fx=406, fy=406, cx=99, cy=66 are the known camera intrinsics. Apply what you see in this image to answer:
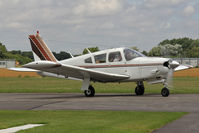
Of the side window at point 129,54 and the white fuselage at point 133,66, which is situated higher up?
the side window at point 129,54

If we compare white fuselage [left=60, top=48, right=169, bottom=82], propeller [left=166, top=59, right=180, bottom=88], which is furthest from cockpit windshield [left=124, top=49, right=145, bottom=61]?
propeller [left=166, top=59, right=180, bottom=88]

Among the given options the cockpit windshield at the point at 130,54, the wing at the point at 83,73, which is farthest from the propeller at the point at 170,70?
the wing at the point at 83,73

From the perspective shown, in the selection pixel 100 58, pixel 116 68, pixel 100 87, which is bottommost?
pixel 100 87

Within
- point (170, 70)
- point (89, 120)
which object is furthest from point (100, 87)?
point (89, 120)

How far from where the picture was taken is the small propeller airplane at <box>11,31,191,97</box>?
2167cm

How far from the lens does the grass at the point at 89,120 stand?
10.2 metres

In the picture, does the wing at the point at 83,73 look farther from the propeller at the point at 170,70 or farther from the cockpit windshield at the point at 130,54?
the propeller at the point at 170,70

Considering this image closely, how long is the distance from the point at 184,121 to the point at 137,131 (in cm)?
231

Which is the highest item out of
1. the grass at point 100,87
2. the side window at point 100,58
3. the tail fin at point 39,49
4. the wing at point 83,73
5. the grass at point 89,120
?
the tail fin at point 39,49

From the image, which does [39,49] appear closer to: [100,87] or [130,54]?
[130,54]

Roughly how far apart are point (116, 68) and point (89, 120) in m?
11.1

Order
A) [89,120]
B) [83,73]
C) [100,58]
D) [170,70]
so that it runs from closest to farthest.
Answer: [89,120] < [170,70] < [83,73] < [100,58]

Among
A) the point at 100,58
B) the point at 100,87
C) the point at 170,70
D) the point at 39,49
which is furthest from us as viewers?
the point at 100,87

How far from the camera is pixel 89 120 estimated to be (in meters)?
12.0
